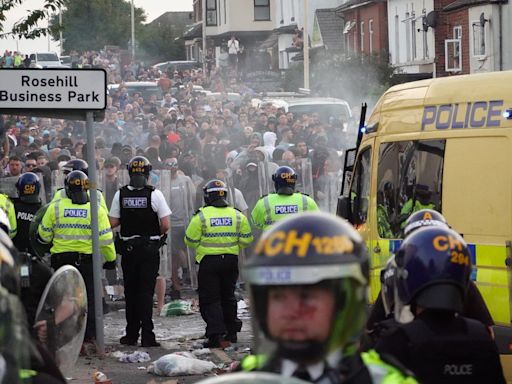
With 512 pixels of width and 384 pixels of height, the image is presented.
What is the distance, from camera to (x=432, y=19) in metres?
48.0

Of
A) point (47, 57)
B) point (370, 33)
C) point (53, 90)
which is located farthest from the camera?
point (47, 57)

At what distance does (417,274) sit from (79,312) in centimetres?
224

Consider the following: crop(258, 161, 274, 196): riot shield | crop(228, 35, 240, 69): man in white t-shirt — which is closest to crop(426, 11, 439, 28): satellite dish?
crop(228, 35, 240, 69): man in white t-shirt

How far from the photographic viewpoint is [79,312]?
22.1ft

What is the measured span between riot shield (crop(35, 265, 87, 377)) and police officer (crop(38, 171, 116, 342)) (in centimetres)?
667

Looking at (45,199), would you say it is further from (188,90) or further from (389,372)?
(188,90)

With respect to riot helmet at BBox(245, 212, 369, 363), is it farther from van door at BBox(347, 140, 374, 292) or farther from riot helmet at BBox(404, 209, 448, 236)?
van door at BBox(347, 140, 374, 292)

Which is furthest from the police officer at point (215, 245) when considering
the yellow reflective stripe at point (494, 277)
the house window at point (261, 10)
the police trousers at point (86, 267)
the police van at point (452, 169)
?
the house window at point (261, 10)

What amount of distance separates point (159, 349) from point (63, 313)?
7.52 m

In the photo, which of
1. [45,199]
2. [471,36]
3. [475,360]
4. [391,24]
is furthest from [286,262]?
[391,24]

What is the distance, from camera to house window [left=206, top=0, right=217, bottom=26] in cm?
10206

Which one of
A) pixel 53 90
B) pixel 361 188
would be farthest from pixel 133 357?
pixel 361 188

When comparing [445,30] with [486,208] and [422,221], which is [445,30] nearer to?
[486,208]

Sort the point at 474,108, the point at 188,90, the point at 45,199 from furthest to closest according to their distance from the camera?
the point at 188,90
the point at 45,199
the point at 474,108
